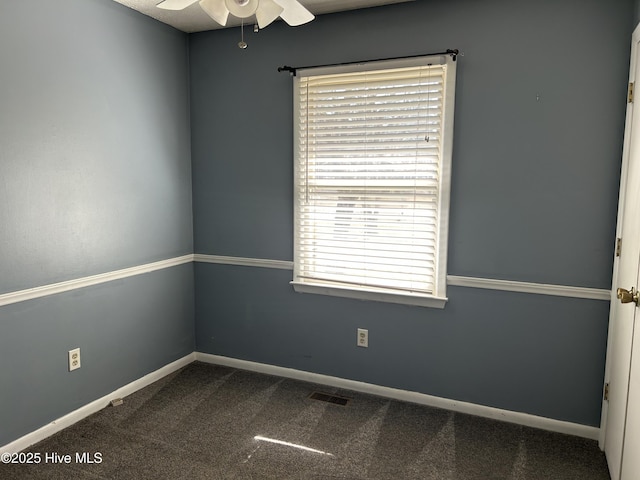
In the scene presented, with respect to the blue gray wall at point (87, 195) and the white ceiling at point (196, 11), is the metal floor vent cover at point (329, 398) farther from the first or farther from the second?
the white ceiling at point (196, 11)

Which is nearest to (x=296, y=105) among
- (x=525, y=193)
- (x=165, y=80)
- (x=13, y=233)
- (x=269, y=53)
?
(x=269, y=53)

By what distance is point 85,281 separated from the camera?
269 cm

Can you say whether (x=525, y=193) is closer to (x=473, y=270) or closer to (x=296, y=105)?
(x=473, y=270)

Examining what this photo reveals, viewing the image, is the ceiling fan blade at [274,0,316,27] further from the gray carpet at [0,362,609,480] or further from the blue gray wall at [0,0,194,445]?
the gray carpet at [0,362,609,480]

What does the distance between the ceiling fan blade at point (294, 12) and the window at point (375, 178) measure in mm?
880

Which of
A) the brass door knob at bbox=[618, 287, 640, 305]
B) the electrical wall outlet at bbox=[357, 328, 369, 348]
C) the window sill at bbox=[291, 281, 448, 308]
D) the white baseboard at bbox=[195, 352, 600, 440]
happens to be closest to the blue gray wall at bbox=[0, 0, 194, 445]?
the white baseboard at bbox=[195, 352, 600, 440]

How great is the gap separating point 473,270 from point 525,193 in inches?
20.7

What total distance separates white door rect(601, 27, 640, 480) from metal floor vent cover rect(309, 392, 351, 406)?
145cm

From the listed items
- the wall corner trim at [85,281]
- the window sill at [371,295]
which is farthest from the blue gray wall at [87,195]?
the window sill at [371,295]

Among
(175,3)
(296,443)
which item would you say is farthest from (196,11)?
(296,443)

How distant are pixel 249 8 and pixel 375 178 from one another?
1352 millimetres

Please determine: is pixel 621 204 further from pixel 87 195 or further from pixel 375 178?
pixel 87 195

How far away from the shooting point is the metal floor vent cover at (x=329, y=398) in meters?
2.96

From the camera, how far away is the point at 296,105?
3053 millimetres
